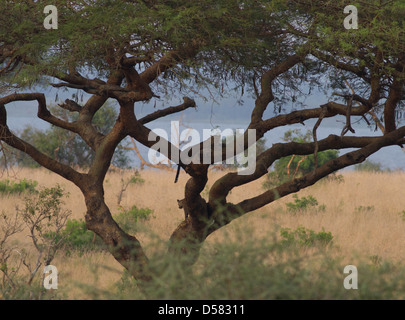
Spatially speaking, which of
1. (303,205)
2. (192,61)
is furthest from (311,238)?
(192,61)

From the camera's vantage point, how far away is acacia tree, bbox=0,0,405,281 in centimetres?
677

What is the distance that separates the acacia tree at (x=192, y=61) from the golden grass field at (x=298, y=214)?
0.99 m

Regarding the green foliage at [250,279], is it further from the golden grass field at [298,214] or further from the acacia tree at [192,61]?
the golden grass field at [298,214]

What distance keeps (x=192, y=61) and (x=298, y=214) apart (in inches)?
322

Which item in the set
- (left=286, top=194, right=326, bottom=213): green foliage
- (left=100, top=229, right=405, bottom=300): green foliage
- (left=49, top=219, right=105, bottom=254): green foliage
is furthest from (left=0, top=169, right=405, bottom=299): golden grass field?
(left=100, top=229, right=405, bottom=300): green foliage

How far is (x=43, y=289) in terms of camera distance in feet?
24.0

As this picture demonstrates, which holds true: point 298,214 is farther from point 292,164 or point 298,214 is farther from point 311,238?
point 292,164

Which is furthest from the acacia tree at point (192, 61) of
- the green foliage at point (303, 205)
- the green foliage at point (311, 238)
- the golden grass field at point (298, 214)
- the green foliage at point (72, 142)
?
the green foliage at point (72, 142)

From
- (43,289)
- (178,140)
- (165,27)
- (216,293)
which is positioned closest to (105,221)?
(43,289)

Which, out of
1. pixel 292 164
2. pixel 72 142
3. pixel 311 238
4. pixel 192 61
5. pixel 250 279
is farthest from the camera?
pixel 72 142

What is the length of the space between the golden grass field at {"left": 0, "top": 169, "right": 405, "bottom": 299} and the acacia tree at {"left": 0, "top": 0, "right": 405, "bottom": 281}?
987 millimetres

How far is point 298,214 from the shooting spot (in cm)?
1448

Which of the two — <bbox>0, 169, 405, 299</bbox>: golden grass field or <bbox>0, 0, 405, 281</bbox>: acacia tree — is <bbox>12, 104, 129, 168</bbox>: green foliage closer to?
<bbox>0, 169, 405, 299</bbox>: golden grass field

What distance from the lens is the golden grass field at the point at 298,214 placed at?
34.6 feet
